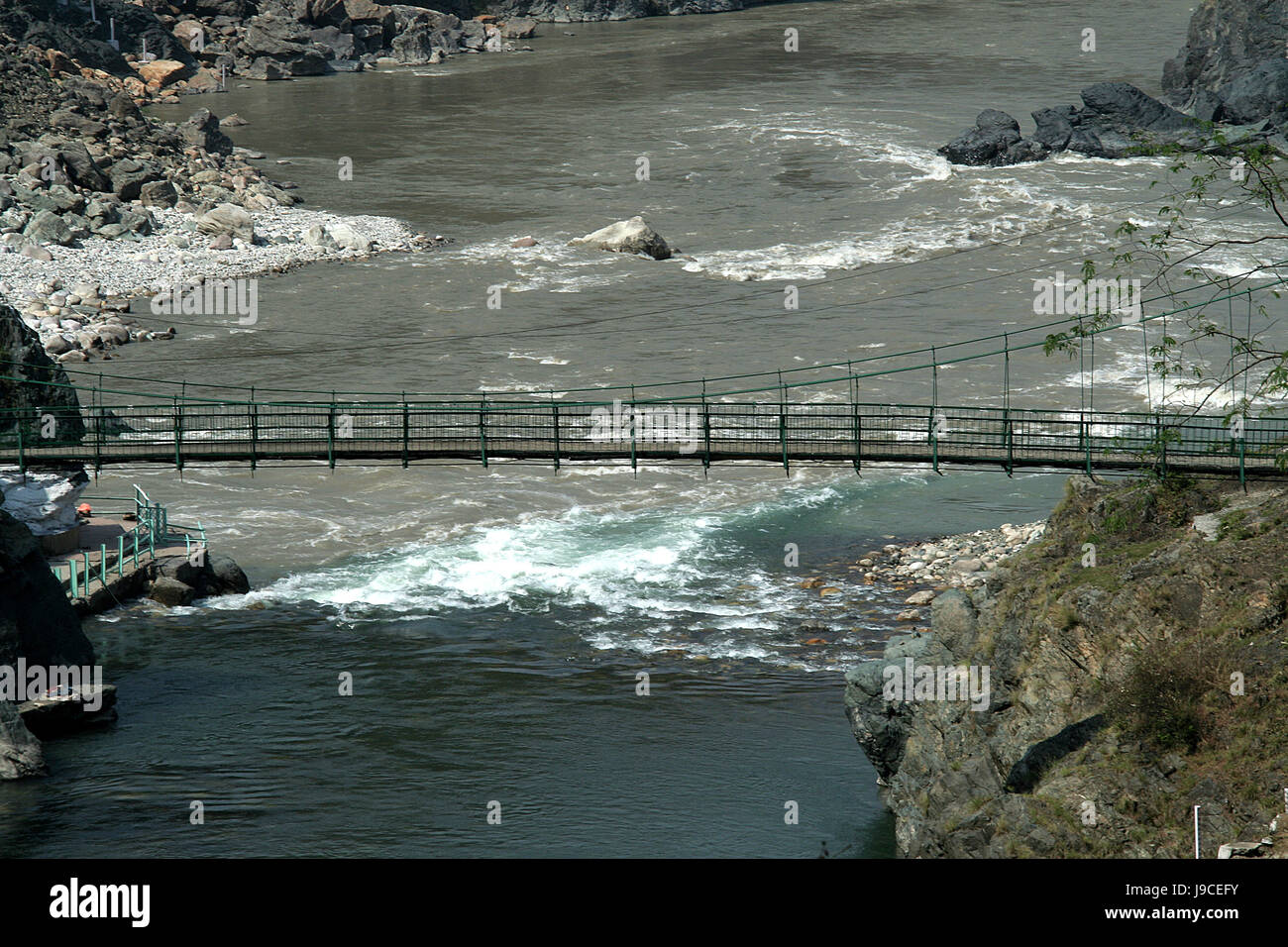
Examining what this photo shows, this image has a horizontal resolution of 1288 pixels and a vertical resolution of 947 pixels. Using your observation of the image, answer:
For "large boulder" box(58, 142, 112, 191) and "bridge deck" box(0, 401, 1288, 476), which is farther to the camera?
"large boulder" box(58, 142, 112, 191)

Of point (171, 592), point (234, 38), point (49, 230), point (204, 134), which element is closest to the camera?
point (171, 592)

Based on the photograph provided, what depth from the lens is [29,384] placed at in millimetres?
39594

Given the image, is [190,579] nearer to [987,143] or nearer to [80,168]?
[80,168]

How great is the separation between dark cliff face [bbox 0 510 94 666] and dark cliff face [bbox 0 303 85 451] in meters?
6.93

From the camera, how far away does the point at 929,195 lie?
234ft

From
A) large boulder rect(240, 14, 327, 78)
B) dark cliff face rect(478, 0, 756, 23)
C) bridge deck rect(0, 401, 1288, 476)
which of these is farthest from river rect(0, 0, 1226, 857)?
dark cliff face rect(478, 0, 756, 23)

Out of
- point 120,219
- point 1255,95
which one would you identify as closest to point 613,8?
point 1255,95

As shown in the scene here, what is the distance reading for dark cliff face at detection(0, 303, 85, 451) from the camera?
3800 cm

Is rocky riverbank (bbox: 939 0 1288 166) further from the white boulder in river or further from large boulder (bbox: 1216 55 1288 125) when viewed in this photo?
the white boulder in river

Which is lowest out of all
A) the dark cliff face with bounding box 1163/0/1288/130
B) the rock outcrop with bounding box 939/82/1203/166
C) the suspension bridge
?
the suspension bridge

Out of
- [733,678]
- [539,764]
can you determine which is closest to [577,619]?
[733,678]

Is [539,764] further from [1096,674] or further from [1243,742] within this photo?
[1243,742]

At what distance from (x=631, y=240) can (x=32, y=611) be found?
3677 centimetres

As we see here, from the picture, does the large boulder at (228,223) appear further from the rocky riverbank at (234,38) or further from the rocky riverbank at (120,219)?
the rocky riverbank at (234,38)
